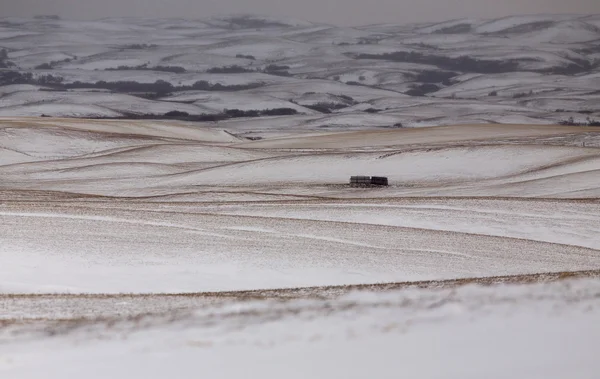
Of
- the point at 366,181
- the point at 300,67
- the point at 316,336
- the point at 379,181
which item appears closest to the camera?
the point at 316,336

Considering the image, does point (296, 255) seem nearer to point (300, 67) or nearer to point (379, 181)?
point (379, 181)

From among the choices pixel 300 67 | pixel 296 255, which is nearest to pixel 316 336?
pixel 296 255

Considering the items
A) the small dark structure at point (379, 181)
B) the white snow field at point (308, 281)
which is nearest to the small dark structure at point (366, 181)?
the small dark structure at point (379, 181)

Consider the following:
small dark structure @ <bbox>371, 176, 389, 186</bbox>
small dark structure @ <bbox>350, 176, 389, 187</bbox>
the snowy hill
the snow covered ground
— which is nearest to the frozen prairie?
the snow covered ground

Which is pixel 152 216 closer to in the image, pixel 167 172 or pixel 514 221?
pixel 514 221

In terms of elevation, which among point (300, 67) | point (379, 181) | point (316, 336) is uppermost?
point (316, 336)

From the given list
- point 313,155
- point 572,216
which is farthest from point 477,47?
point 572,216

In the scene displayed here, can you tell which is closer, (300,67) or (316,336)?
(316,336)

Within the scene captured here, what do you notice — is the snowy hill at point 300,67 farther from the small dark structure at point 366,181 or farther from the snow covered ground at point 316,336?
the snow covered ground at point 316,336

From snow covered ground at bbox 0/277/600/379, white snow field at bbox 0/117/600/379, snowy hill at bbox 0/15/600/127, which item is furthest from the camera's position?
snowy hill at bbox 0/15/600/127

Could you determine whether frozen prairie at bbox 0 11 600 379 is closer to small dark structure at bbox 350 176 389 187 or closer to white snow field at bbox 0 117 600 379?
white snow field at bbox 0 117 600 379

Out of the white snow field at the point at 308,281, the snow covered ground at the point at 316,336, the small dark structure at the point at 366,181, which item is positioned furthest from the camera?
the small dark structure at the point at 366,181

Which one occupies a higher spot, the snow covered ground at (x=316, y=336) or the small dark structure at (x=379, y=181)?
the snow covered ground at (x=316, y=336)
